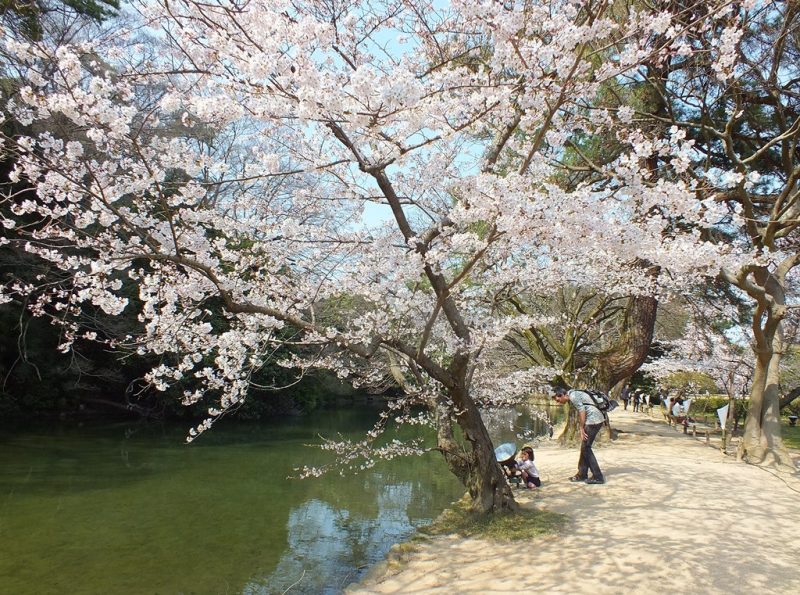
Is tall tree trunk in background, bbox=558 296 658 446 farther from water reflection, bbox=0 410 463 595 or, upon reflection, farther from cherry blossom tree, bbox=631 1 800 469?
water reflection, bbox=0 410 463 595

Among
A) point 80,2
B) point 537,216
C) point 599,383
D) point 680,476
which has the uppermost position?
point 80,2

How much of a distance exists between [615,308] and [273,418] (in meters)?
11.9

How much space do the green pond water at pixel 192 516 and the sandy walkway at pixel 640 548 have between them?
1247mm

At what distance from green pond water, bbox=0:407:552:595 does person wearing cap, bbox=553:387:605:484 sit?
6.35ft

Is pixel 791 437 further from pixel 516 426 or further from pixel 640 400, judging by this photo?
pixel 640 400

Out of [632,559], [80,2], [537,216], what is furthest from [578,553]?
[80,2]

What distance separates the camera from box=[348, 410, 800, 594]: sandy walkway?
11.8 ft

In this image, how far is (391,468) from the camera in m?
9.98

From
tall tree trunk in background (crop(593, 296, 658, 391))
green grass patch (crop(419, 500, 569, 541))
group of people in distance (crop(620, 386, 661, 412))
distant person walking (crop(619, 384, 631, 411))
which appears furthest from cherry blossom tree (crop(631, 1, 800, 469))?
distant person walking (crop(619, 384, 631, 411))

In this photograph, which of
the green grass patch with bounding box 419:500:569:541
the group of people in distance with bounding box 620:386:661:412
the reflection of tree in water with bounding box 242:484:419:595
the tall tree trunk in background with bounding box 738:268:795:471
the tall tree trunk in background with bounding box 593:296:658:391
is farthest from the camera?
the group of people in distance with bounding box 620:386:661:412

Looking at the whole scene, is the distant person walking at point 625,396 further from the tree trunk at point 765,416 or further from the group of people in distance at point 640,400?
the tree trunk at point 765,416

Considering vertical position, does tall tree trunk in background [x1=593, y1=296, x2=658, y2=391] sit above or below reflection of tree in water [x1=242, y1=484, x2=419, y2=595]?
above

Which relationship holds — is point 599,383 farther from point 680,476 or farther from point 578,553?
point 578,553

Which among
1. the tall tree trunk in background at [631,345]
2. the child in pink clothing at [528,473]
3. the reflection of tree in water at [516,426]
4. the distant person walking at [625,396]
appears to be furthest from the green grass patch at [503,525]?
the distant person walking at [625,396]
